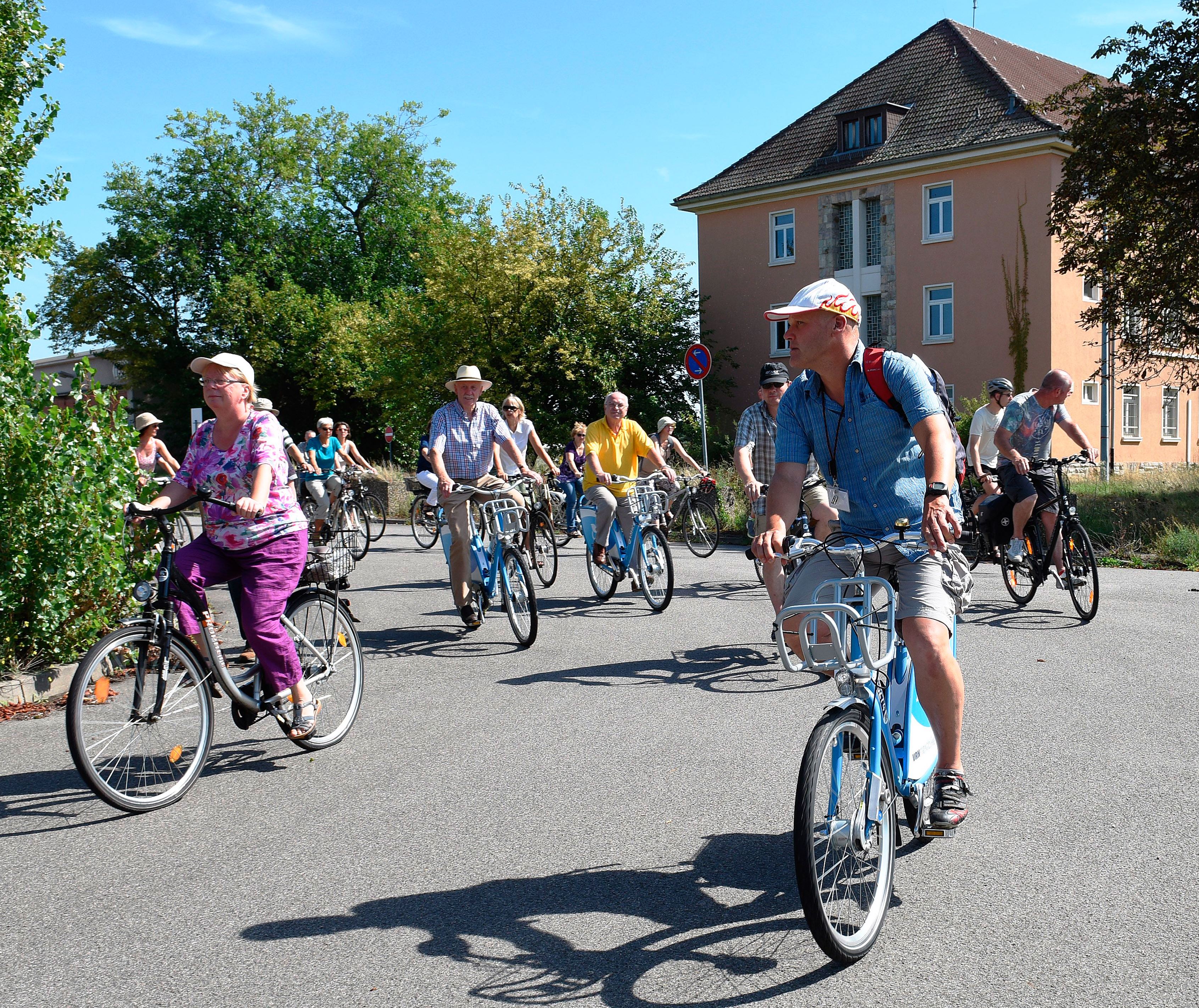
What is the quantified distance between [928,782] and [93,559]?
5859 millimetres

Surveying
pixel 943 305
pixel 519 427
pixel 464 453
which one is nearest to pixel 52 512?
pixel 464 453

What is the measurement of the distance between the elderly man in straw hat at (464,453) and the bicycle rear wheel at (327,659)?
9.16 ft

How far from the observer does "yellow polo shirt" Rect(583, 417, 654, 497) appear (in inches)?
428

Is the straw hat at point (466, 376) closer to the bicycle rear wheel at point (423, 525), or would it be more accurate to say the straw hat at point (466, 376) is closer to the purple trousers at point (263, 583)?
the purple trousers at point (263, 583)

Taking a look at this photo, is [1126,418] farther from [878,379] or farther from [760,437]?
[878,379]

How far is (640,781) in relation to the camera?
17.5 feet

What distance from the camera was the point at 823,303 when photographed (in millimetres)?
3973

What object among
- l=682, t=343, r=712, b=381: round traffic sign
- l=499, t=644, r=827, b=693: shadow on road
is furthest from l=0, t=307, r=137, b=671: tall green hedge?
l=682, t=343, r=712, b=381: round traffic sign

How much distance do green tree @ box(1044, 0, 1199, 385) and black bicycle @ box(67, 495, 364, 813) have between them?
20.9 meters

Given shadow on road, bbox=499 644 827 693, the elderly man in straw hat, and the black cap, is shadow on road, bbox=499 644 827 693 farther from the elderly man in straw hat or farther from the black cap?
the black cap

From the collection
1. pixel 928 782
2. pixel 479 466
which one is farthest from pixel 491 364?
pixel 928 782

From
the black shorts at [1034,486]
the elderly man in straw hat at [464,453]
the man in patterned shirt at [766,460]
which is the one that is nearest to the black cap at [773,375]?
the man in patterned shirt at [766,460]

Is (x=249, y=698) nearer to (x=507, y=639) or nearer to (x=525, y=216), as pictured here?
(x=507, y=639)

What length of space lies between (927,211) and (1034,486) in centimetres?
2954
